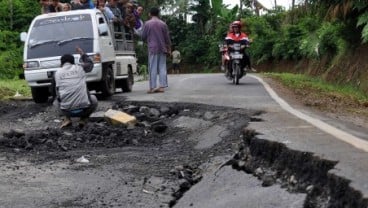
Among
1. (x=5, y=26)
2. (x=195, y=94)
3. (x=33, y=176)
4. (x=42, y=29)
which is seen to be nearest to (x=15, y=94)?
(x=42, y=29)

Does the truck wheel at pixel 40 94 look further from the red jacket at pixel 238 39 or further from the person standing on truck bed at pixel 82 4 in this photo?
the red jacket at pixel 238 39

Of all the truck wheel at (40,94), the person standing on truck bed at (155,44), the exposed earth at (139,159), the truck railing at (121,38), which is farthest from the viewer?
the truck railing at (121,38)

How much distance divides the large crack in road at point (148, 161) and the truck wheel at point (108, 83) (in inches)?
85.4

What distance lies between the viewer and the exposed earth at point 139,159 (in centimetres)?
516

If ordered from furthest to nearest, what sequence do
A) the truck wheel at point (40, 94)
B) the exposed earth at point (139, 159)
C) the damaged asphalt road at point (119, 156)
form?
1. the truck wheel at point (40, 94)
2. the damaged asphalt road at point (119, 156)
3. the exposed earth at point (139, 159)

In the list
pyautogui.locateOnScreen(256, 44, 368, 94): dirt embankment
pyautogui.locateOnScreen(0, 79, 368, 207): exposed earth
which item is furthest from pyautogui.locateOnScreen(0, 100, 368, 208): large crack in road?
pyautogui.locateOnScreen(256, 44, 368, 94): dirt embankment

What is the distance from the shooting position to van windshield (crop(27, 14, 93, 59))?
12.6m

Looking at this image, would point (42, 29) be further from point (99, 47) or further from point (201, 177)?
point (201, 177)

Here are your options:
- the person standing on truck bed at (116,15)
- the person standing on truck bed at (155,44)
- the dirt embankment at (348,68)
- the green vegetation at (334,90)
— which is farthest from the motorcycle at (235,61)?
→ the dirt embankment at (348,68)

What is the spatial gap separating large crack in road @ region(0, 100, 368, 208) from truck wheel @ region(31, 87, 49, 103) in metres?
2.21

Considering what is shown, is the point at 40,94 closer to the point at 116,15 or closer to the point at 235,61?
the point at 116,15

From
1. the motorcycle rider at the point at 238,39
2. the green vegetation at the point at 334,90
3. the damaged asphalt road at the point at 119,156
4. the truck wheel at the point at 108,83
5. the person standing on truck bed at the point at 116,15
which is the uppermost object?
the person standing on truck bed at the point at 116,15

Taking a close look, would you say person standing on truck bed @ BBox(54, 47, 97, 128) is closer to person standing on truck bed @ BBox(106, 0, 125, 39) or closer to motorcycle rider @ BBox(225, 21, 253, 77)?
person standing on truck bed @ BBox(106, 0, 125, 39)

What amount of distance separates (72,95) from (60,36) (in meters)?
3.27
